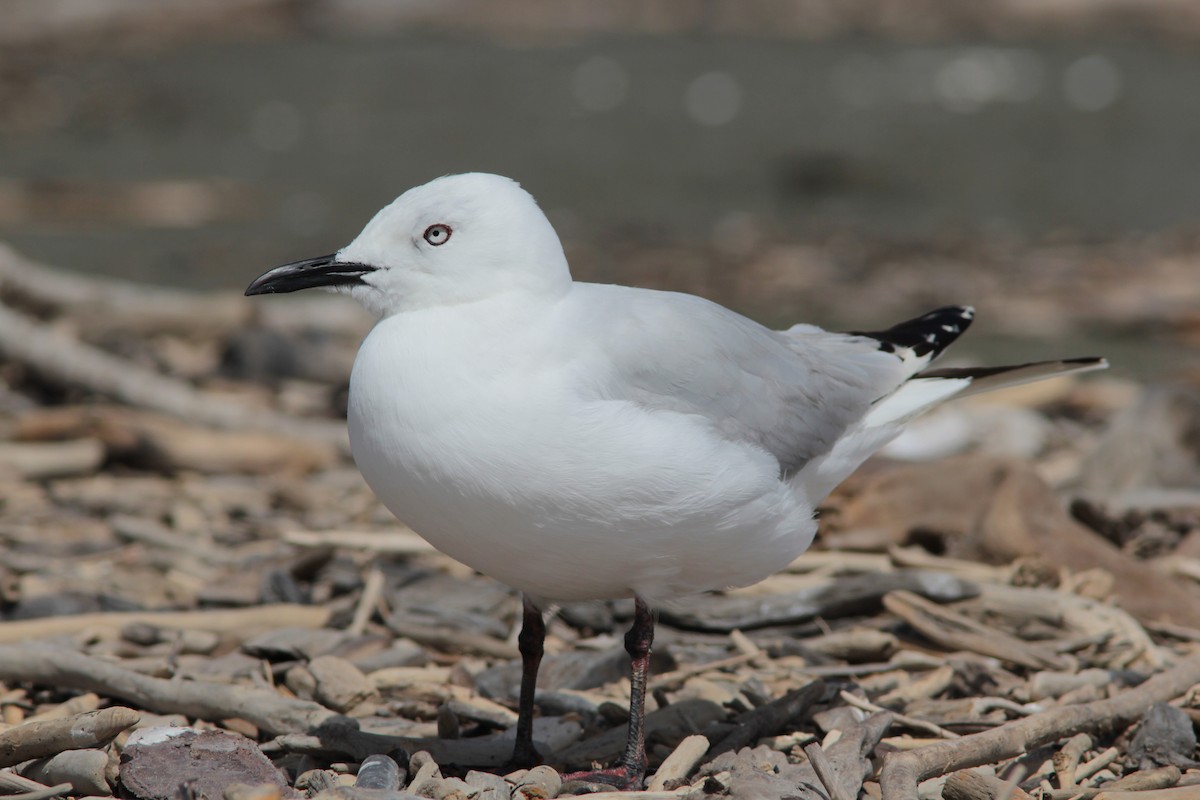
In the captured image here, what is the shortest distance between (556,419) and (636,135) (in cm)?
1461

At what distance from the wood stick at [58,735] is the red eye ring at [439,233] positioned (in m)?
1.33

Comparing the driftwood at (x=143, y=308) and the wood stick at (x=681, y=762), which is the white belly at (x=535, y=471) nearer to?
the wood stick at (x=681, y=762)

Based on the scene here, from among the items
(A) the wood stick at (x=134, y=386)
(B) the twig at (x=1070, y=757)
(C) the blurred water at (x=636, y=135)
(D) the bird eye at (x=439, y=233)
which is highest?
(C) the blurred water at (x=636, y=135)

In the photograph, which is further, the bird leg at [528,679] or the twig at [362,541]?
the twig at [362,541]

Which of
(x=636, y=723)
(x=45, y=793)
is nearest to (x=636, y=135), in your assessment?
(x=636, y=723)

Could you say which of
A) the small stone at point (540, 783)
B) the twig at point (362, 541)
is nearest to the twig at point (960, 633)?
the small stone at point (540, 783)

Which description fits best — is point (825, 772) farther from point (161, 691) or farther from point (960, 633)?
point (161, 691)

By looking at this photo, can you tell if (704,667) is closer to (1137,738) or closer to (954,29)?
(1137,738)

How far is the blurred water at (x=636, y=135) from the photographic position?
14539 mm

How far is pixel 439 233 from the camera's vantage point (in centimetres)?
327

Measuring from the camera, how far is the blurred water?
14.5 metres

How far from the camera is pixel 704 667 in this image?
4031 millimetres

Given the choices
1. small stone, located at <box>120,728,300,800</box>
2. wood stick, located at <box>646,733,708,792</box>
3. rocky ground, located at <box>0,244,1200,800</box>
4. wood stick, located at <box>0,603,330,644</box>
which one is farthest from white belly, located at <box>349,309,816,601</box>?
wood stick, located at <box>0,603,330,644</box>

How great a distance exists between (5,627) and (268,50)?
16.6 m
